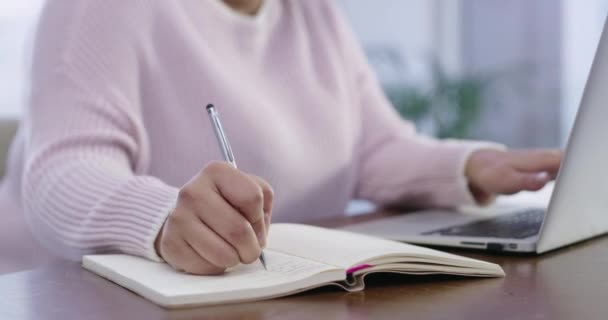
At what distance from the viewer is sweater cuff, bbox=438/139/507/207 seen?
1.06m

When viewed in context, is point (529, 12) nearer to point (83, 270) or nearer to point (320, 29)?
point (320, 29)

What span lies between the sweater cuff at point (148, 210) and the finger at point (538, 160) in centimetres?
48

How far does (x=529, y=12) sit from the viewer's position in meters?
3.40

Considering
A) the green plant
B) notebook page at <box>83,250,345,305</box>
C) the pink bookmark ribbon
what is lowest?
notebook page at <box>83,250,345,305</box>

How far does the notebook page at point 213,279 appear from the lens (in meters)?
0.52

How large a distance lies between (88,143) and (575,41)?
115 inches

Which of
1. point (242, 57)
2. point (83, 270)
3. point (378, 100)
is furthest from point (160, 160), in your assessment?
point (378, 100)

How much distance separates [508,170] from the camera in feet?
3.22

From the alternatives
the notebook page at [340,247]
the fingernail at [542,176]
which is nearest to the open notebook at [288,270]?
the notebook page at [340,247]

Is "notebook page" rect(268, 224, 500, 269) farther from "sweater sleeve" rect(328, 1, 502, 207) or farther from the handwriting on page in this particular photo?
"sweater sleeve" rect(328, 1, 502, 207)

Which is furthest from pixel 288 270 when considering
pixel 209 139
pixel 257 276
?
pixel 209 139

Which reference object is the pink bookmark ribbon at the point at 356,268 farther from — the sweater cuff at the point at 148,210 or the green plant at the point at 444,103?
the green plant at the point at 444,103

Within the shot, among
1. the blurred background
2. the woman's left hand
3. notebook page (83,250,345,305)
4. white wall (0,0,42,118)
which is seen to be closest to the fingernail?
the woman's left hand

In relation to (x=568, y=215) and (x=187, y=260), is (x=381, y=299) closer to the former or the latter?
(x=187, y=260)
